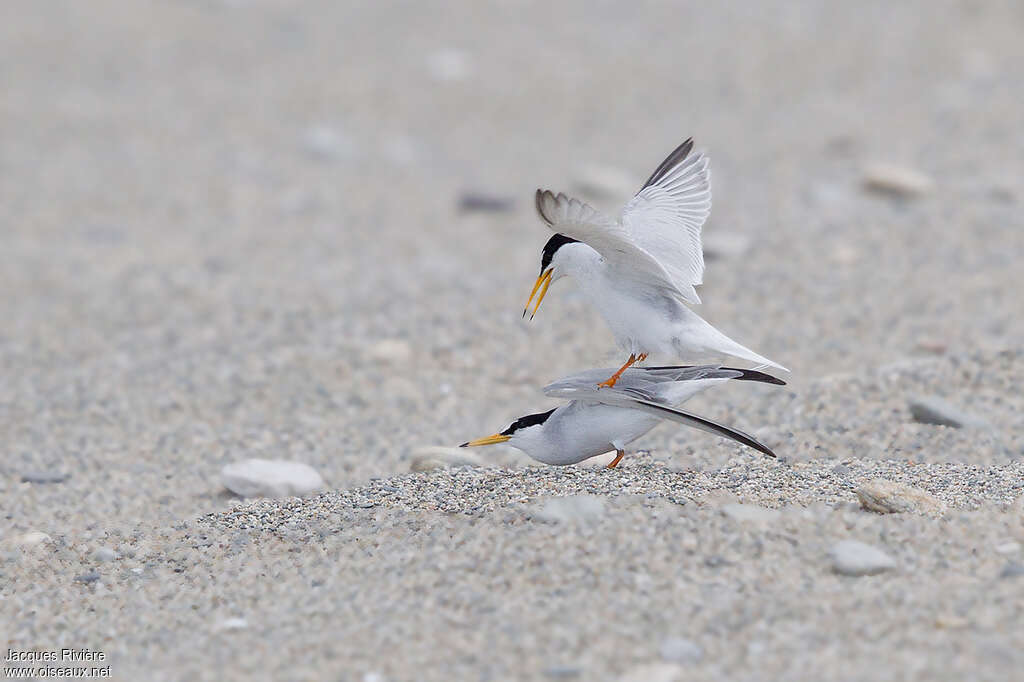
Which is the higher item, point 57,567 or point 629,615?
point 629,615

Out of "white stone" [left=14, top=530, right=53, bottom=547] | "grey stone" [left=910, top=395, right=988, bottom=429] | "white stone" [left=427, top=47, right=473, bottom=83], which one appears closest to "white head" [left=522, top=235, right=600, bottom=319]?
"grey stone" [left=910, top=395, right=988, bottom=429]

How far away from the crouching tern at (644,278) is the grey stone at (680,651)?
956mm

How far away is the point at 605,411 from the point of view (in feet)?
11.8

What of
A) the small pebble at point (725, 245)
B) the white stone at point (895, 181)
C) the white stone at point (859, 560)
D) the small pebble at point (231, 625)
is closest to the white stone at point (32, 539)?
the small pebble at point (231, 625)

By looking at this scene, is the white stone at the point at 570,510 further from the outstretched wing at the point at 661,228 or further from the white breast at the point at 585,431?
the outstretched wing at the point at 661,228

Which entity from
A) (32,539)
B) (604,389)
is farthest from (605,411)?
(32,539)

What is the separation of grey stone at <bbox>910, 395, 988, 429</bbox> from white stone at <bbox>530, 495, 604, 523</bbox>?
1677mm

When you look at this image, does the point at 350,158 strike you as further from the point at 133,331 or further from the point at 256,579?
the point at 256,579

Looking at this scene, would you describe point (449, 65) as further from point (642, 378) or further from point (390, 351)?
point (642, 378)

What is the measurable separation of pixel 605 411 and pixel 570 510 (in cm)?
44

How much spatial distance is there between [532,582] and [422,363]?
112 inches

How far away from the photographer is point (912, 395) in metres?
4.73

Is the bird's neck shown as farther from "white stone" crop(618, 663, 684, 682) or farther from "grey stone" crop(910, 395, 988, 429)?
"grey stone" crop(910, 395, 988, 429)

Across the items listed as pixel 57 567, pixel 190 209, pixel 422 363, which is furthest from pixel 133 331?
pixel 57 567
